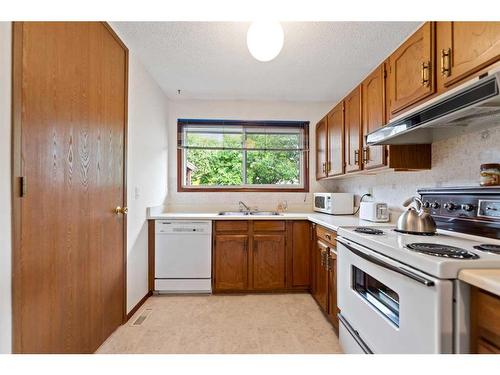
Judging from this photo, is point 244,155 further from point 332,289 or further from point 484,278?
point 484,278

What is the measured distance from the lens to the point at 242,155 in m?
3.28

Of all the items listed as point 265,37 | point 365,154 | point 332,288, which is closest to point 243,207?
point 332,288

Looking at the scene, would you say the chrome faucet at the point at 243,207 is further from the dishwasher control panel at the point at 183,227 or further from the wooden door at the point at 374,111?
the wooden door at the point at 374,111

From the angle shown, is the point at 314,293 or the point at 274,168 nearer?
the point at 314,293

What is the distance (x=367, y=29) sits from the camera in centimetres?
178

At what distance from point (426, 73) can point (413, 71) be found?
0.50ft

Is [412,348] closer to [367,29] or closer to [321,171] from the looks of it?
[367,29]

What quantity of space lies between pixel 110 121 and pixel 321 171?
91.7 inches

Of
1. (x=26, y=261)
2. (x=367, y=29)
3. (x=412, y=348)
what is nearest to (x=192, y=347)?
(x=26, y=261)

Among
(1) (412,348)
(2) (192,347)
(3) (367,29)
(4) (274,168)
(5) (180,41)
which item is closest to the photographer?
(1) (412,348)

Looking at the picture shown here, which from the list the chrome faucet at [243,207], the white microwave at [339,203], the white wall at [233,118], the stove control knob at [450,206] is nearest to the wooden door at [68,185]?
the white wall at [233,118]

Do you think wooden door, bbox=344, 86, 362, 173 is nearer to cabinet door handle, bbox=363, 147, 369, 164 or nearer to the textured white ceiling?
cabinet door handle, bbox=363, 147, 369, 164

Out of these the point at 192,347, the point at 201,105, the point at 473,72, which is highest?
the point at 201,105
